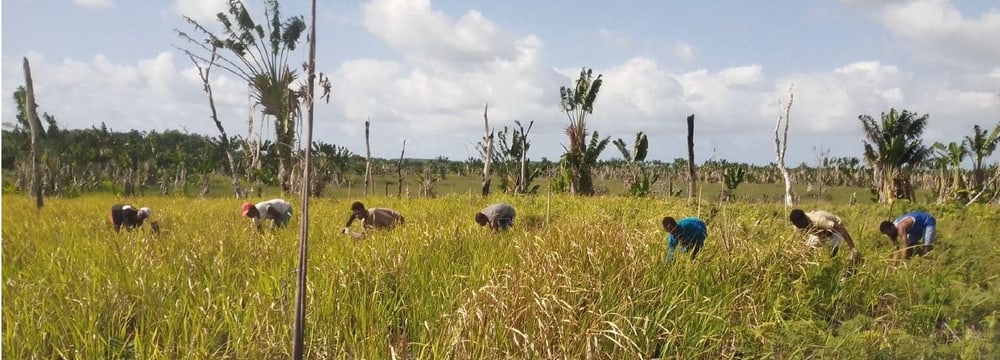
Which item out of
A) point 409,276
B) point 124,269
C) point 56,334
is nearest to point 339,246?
point 409,276

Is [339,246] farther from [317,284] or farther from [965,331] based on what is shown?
[965,331]

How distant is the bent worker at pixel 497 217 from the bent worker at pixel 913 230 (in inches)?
174

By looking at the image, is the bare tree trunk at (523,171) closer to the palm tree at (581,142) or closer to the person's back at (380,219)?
the palm tree at (581,142)

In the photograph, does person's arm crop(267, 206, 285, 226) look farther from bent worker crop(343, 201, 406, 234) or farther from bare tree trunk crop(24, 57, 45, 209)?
bare tree trunk crop(24, 57, 45, 209)

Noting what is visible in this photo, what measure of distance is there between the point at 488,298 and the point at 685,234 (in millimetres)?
2846

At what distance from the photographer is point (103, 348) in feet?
10.6

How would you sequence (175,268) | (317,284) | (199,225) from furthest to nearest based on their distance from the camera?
(199,225), (175,268), (317,284)

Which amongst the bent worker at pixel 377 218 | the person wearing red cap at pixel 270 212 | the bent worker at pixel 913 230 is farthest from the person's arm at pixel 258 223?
the bent worker at pixel 913 230

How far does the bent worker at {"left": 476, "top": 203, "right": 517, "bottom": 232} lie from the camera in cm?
792

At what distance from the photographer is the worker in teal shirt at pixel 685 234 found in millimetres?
5863

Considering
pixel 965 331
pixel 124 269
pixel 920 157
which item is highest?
pixel 920 157

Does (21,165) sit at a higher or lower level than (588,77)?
lower

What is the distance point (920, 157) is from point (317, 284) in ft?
71.6

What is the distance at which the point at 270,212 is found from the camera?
8.00 m
